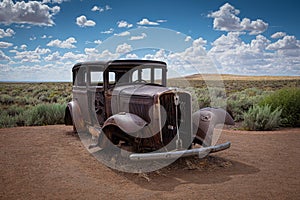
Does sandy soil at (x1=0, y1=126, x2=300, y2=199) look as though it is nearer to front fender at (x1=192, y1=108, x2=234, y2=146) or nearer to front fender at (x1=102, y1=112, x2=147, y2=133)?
front fender at (x1=192, y1=108, x2=234, y2=146)

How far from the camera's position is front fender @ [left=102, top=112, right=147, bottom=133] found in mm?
5219

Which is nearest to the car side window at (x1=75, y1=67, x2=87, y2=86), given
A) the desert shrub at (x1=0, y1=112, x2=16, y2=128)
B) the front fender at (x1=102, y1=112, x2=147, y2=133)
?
the front fender at (x1=102, y1=112, x2=147, y2=133)

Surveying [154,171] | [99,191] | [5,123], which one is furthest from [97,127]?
[5,123]

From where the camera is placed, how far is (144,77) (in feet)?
22.6

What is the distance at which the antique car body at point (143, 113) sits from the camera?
5.38 m

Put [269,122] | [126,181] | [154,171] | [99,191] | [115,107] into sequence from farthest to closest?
1. [269,122]
2. [115,107]
3. [154,171]
4. [126,181]
5. [99,191]

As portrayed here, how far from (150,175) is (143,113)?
47.9 inches

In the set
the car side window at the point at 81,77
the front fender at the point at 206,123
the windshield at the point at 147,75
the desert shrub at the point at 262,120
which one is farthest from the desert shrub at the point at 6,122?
the desert shrub at the point at 262,120

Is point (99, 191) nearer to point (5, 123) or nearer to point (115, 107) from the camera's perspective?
point (115, 107)

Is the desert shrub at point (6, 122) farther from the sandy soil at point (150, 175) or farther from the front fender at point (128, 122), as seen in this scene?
the front fender at point (128, 122)

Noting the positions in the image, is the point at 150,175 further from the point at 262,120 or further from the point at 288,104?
the point at 288,104

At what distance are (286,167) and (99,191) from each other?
3901mm

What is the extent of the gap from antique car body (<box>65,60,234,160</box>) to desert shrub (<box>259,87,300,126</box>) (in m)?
5.47

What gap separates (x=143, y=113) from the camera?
5633 millimetres
